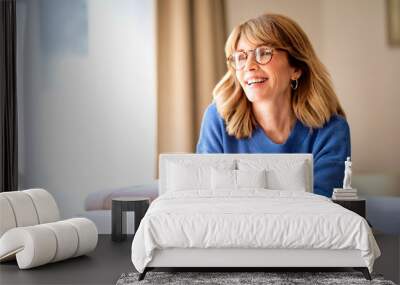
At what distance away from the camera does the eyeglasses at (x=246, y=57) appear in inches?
233

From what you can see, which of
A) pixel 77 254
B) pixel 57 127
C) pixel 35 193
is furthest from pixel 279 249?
pixel 57 127

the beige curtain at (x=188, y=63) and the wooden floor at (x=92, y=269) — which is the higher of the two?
the beige curtain at (x=188, y=63)

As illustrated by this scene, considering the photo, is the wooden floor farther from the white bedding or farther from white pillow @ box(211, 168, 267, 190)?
white pillow @ box(211, 168, 267, 190)

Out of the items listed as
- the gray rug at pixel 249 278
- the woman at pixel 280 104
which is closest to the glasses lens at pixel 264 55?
the woman at pixel 280 104

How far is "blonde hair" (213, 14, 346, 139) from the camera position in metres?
5.98

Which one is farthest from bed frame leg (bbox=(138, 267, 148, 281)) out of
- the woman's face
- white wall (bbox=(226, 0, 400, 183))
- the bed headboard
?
white wall (bbox=(226, 0, 400, 183))

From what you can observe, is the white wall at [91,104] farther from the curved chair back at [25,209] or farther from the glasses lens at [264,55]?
the curved chair back at [25,209]

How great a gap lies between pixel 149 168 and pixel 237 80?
3.92ft

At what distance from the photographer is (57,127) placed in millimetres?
6555

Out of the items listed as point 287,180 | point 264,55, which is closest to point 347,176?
point 287,180

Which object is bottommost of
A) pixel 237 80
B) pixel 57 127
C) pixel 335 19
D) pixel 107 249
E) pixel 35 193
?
pixel 107 249

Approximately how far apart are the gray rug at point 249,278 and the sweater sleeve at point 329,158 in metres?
1.68

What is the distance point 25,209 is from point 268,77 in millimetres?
2403

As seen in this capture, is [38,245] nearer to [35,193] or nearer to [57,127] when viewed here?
[35,193]
